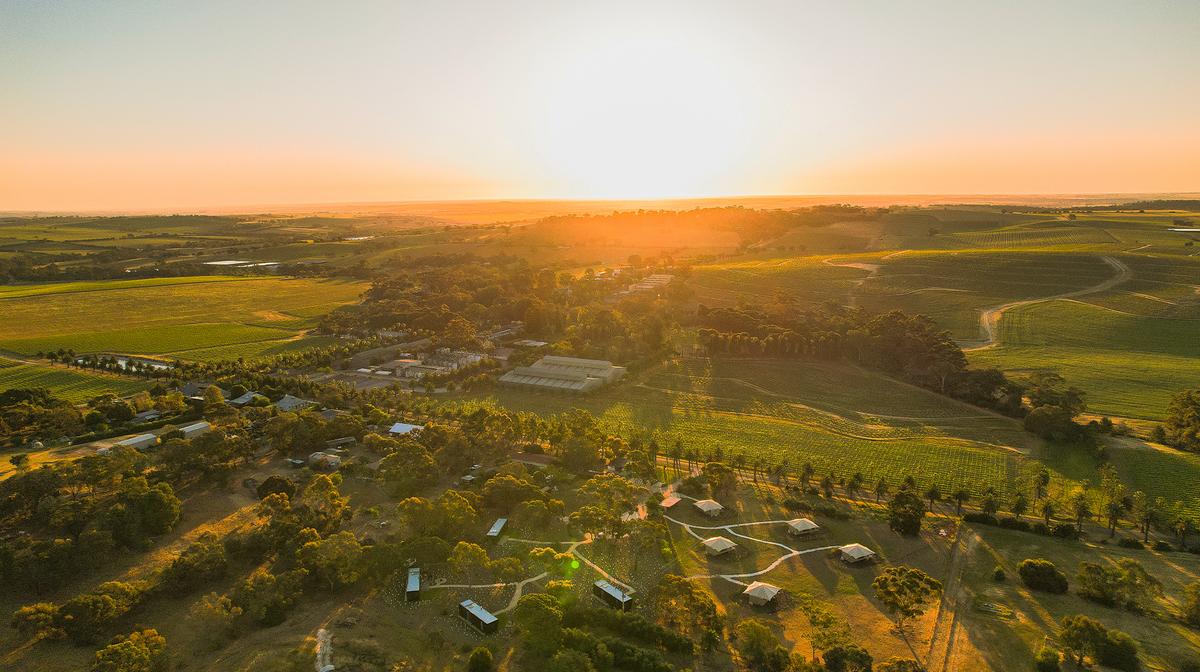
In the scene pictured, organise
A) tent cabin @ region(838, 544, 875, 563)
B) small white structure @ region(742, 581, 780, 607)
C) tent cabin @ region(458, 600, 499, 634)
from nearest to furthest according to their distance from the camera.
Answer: tent cabin @ region(458, 600, 499, 634)
small white structure @ region(742, 581, 780, 607)
tent cabin @ region(838, 544, 875, 563)

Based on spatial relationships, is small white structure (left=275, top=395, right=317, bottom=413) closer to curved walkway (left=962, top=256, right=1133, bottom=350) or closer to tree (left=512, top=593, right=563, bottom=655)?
tree (left=512, top=593, right=563, bottom=655)

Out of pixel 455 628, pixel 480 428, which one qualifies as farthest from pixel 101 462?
pixel 455 628

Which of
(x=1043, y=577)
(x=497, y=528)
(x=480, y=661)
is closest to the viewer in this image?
(x=480, y=661)

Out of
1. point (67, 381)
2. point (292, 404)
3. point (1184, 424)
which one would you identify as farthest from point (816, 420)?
point (67, 381)

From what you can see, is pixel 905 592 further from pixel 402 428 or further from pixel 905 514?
pixel 402 428

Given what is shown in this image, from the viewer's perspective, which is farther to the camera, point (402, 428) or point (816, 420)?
point (816, 420)

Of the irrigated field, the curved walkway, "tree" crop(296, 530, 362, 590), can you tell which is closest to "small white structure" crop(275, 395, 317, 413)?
the irrigated field

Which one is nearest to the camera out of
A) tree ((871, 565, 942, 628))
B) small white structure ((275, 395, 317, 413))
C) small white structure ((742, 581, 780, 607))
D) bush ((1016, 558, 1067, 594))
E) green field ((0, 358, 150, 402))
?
tree ((871, 565, 942, 628))
